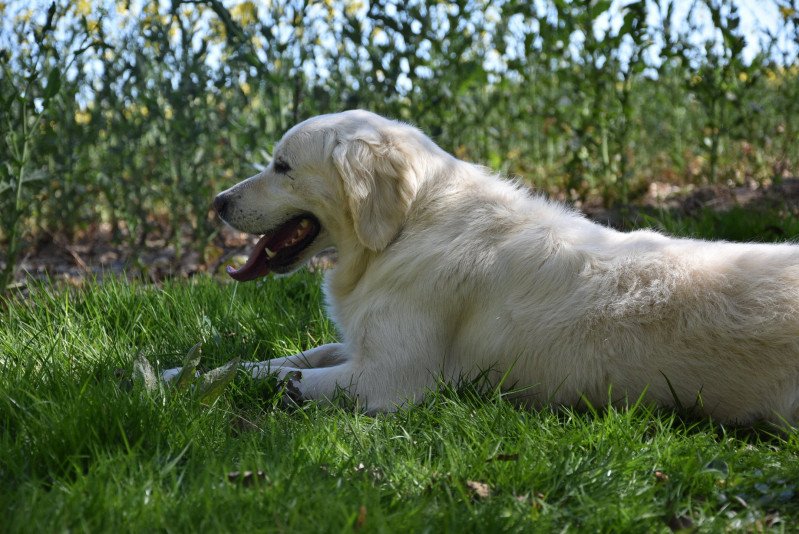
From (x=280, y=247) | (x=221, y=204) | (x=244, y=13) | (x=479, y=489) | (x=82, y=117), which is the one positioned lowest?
(x=479, y=489)

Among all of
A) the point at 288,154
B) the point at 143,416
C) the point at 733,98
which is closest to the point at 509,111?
the point at 733,98

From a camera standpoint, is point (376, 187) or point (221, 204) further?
point (221, 204)

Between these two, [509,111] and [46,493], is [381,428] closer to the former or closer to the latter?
[46,493]

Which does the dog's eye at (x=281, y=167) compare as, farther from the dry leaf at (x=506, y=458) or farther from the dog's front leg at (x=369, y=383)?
the dry leaf at (x=506, y=458)

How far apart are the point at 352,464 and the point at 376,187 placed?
132 cm

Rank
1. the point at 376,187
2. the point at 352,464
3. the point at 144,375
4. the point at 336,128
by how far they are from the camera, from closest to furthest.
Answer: the point at 352,464 → the point at 144,375 → the point at 376,187 → the point at 336,128

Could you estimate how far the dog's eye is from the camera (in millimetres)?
3649

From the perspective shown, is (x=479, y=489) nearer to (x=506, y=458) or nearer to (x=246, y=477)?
(x=506, y=458)

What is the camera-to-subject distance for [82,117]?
7203mm

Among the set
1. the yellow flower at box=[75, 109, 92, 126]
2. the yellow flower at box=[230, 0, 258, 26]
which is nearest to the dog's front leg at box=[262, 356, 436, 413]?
the yellow flower at box=[230, 0, 258, 26]

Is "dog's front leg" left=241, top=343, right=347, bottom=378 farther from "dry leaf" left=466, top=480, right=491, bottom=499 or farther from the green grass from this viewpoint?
"dry leaf" left=466, top=480, right=491, bottom=499

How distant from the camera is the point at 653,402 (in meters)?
2.89

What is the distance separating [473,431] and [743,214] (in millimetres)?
3444

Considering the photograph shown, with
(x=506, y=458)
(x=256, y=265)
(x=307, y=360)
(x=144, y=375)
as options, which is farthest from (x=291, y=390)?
(x=506, y=458)
